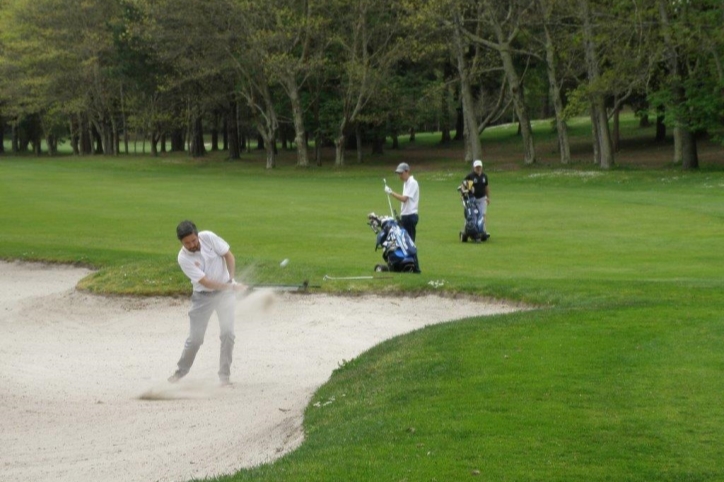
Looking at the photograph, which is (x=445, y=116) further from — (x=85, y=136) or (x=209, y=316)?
(x=209, y=316)

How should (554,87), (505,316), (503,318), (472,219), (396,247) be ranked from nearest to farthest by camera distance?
(503,318) → (505,316) → (396,247) → (472,219) → (554,87)

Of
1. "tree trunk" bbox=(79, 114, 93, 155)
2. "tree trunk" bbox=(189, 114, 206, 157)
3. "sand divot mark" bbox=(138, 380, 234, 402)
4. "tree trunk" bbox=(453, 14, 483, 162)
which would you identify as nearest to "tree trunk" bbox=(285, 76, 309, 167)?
"tree trunk" bbox=(453, 14, 483, 162)

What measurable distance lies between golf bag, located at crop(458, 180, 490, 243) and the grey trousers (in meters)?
14.4

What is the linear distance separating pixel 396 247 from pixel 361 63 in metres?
→ 49.5

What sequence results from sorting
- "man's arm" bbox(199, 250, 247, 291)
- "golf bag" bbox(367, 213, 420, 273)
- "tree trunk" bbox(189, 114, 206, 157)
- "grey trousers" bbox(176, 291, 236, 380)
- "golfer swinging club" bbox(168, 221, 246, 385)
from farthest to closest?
"tree trunk" bbox(189, 114, 206, 157) < "golf bag" bbox(367, 213, 420, 273) < "grey trousers" bbox(176, 291, 236, 380) < "man's arm" bbox(199, 250, 247, 291) < "golfer swinging club" bbox(168, 221, 246, 385)

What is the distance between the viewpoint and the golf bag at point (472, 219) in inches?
1062

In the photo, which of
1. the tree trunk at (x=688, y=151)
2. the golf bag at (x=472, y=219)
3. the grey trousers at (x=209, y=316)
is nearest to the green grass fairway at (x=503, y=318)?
the golf bag at (x=472, y=219)

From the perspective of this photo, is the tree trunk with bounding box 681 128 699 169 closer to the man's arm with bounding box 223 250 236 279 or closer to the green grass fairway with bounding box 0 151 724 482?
the green grass fairway with bounding box 0 151 724 482

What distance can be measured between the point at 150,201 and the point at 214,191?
23.7 ft

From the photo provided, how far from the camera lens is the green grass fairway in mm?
7906

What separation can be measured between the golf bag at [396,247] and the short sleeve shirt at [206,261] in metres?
7.14

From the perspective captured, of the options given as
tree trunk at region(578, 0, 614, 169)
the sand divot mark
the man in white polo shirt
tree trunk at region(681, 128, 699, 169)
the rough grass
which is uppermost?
tree trunk at region(578, 0, 614, 169)

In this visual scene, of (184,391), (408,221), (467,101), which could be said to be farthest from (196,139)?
(184,391)

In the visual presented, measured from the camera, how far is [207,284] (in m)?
12.7
